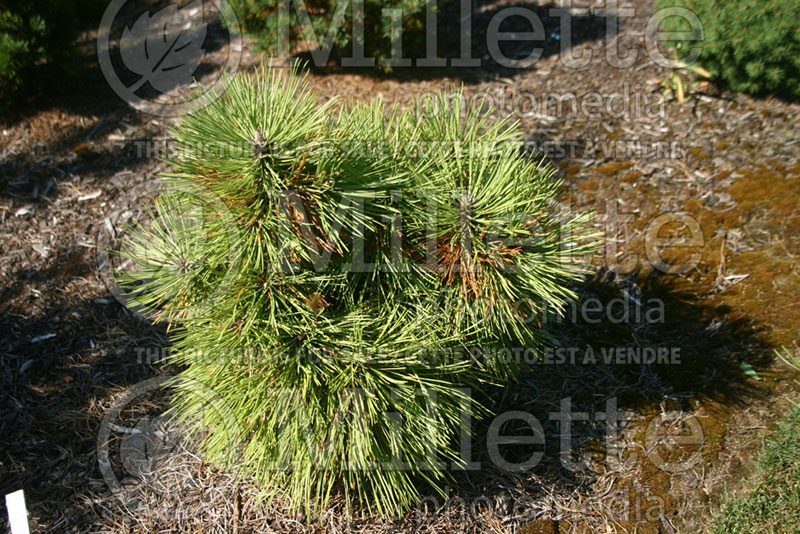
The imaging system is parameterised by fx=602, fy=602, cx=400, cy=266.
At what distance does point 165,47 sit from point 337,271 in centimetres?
386

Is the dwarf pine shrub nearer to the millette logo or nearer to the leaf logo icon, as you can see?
the millette logo

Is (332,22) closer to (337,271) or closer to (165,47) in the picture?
(165,47)

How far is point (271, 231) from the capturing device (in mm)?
1834

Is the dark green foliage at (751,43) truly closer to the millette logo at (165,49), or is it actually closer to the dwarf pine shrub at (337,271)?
the dwarf pine shrub at (337,271)

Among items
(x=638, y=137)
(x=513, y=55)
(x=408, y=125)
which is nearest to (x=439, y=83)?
(x=513, y=55)

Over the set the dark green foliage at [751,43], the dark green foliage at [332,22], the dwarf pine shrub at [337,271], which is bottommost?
the dwarf pine shrub at [337,271]

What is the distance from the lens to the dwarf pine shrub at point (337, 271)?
1832mm

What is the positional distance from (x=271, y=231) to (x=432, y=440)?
2.83 ft

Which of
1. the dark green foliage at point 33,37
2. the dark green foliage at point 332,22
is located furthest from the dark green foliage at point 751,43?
the dark green foliage at point 33,37

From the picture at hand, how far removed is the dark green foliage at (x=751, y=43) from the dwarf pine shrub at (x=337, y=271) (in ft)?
8.28

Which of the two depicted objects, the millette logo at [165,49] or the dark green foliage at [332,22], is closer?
the dark green foliage at [332,22]

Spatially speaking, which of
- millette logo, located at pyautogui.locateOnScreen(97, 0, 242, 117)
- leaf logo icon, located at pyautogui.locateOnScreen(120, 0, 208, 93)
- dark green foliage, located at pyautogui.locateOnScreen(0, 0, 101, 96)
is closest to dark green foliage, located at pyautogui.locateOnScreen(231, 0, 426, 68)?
millette logo, located at pyautogui.locateOnScreen(97, 0, 242, 117)

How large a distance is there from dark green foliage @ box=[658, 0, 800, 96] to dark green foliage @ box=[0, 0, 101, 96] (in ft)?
13.5

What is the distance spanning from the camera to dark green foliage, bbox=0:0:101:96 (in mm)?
3789
